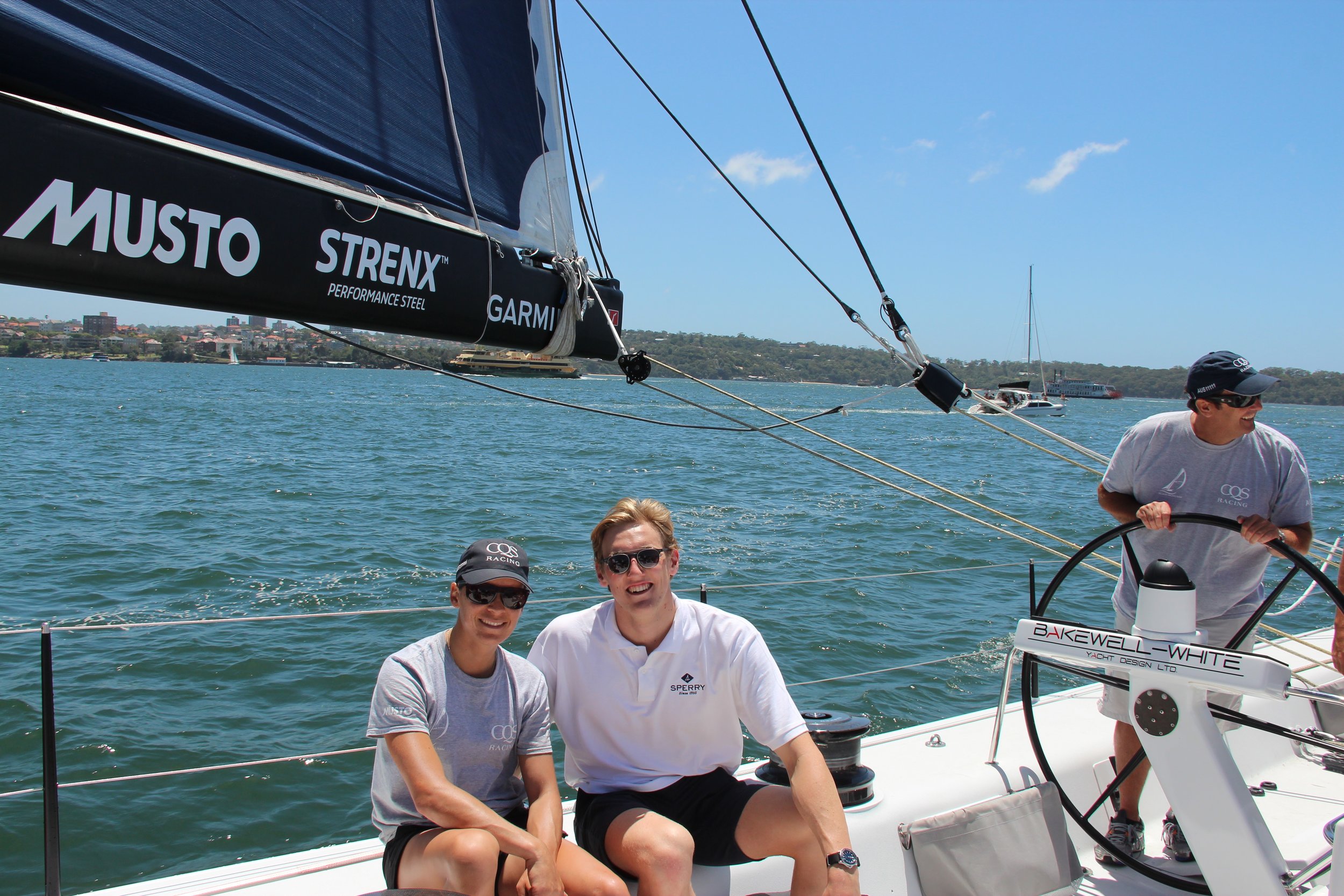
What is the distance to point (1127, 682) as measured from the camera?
2.27 m

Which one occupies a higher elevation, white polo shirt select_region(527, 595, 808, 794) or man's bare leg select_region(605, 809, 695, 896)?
white polo shirt select_region(527, 595, 808, 794)

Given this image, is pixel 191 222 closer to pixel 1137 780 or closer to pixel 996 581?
pixel 1137 780

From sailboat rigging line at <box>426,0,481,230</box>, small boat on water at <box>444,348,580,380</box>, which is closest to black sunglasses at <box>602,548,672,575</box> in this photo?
→ small boat on water at <box>444,348,580,380</box>

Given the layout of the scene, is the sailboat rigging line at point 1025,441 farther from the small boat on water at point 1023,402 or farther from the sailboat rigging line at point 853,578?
the small boat on water at point 1023,402

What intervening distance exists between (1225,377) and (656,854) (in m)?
1.78

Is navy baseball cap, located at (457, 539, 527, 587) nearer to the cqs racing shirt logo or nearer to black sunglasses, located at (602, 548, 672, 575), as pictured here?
black sunglasses, located at (602, 548, 672, 575)

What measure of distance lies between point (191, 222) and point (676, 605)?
4.42 ft

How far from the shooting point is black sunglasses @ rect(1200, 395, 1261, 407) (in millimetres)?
2357

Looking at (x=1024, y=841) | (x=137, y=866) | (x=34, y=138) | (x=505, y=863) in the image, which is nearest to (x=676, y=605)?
(x=505, y=863)

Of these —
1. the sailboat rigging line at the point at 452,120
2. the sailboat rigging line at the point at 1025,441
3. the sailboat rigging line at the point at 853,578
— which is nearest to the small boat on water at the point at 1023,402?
the sailboat rigging line at the point at 853,578

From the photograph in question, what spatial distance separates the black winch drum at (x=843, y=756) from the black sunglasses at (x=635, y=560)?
695 mm

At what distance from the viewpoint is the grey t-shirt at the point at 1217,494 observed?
2.49m

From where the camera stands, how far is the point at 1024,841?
98.8 inches

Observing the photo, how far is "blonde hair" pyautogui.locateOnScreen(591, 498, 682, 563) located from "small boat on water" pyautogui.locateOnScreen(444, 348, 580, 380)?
0.40 metres
